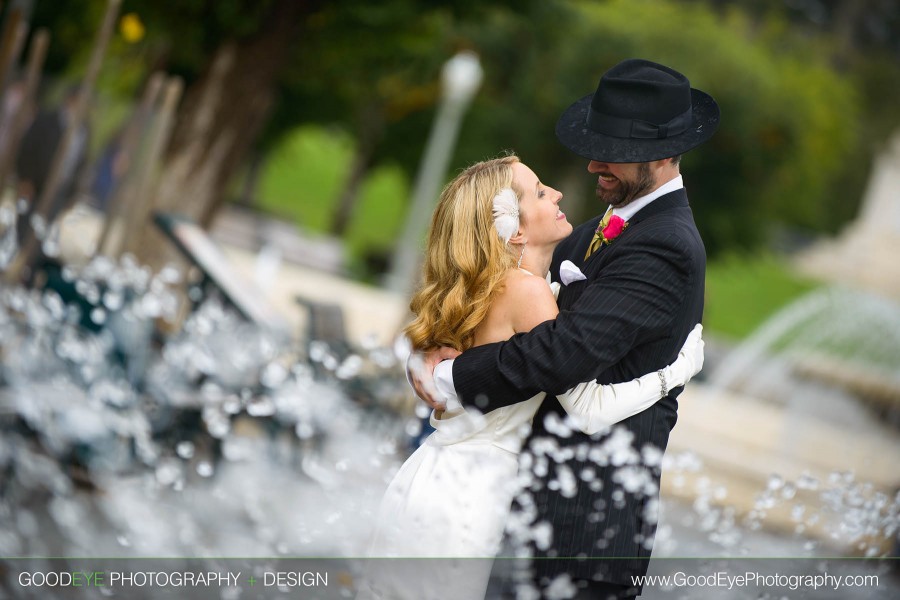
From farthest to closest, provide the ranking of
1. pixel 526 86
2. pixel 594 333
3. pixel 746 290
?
pixel 746 290 → pixel 526 86 → pixel 594 333

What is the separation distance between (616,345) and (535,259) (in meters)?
0.46

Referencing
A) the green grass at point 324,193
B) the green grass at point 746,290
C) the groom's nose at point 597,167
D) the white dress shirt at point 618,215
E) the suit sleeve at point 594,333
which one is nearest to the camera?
the suit sleeve at point 594,333

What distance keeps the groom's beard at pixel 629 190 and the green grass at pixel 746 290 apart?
111 feet

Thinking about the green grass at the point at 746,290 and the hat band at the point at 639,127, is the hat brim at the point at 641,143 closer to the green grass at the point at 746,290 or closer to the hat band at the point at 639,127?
the hat band at the point at 639,127

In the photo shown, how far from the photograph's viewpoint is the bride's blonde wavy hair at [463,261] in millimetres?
3123

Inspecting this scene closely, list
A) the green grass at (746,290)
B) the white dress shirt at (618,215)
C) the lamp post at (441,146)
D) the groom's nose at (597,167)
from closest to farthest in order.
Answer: the white dress shirt at (618,215) → the groom's nose at (597,167) → the lamp post at (441,146) → the green grass at (746,290)

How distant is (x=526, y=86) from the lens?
3145cm

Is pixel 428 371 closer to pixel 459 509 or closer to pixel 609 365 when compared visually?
pixel 459 509

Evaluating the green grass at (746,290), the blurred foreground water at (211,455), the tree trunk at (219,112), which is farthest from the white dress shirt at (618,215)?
the green grass at (746,290)

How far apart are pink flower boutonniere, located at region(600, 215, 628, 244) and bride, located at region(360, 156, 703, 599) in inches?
5.8

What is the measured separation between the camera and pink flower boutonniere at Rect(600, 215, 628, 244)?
3145 mm

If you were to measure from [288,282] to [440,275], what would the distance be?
45.2 ft

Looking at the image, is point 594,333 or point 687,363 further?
point 687,363

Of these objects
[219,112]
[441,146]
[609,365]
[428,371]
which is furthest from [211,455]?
[441,146]
